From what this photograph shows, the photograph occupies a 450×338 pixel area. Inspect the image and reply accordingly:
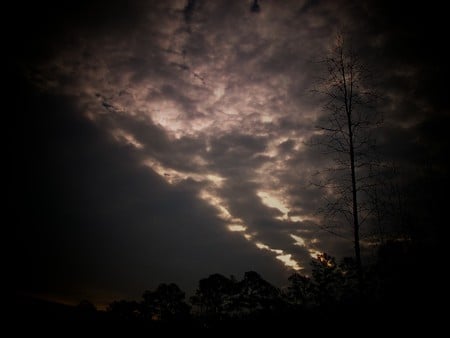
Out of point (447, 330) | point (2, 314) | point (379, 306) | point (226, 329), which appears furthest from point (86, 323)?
point (447, 330)

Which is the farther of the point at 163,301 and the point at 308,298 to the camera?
Answer: the point at 163,301

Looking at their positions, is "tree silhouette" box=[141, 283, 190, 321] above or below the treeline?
below

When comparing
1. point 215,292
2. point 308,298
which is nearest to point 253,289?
point 215,292

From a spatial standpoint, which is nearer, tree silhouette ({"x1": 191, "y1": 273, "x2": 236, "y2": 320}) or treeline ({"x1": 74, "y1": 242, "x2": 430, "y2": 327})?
treeline ({"x1": 74, "y1": 242, "x2": 430, "y2": 327})

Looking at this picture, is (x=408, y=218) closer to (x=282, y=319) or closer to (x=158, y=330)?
(x=282, y=319)

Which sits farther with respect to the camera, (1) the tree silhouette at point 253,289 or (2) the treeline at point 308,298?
(1) the tree silhouette at point 253,289

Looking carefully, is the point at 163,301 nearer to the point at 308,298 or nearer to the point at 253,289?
the point at 253,289

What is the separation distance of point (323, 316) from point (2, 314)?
10836mm

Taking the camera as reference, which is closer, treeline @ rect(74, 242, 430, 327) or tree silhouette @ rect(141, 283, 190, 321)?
treeline @ rect(74, 242, 430, 327)

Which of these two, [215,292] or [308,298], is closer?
[308,298]

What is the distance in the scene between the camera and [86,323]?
812cm

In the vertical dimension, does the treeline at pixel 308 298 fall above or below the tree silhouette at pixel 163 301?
above

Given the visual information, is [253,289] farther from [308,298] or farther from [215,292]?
[308,298]

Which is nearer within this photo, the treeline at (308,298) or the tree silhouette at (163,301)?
the treeline at (308,298)
